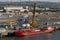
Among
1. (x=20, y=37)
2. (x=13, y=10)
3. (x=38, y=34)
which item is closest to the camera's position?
(x=20, y=37)

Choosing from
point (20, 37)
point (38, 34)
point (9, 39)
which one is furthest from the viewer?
point (38, 34)

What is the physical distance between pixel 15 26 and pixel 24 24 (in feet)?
6.46

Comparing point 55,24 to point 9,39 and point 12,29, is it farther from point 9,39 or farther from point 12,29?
point 9,39

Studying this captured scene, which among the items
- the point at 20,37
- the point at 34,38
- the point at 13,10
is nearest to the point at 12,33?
the point at 20,37

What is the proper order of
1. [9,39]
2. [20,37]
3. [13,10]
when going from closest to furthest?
[9,39] → [20,37] → [13,10]

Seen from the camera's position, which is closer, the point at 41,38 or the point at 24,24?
the point at 41,38

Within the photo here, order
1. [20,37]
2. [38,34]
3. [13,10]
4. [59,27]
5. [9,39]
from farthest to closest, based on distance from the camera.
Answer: [13,10]
[59,27]
[38,34]
[20,37]
[9,39]

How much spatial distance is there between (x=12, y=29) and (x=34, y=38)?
164 inches

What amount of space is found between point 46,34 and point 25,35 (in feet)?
11.6

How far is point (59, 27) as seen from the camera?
126 feet

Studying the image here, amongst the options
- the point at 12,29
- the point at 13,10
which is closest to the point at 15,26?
the point at 12,29

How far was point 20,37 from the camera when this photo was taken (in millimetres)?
32281

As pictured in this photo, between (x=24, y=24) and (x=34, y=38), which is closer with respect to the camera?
(x=34, y=38)

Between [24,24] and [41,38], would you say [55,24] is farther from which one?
[41,38]
